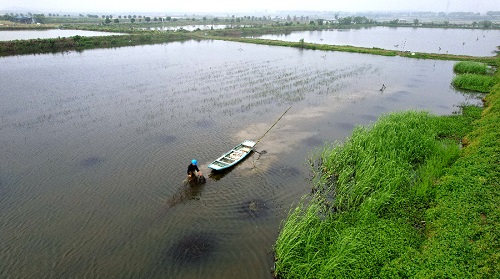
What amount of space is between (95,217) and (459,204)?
A: 49.4ft

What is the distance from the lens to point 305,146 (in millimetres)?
19469

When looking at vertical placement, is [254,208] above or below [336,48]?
below

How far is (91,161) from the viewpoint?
669 inches

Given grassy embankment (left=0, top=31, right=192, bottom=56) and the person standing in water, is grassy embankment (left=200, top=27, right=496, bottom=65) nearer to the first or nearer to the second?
grassy embankment (left=0, top=31, right=192, bottom=56)

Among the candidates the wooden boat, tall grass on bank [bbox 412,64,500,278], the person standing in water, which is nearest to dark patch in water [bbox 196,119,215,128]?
the wooden boat

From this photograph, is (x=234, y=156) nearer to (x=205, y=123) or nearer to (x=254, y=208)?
(x=254, y=208)

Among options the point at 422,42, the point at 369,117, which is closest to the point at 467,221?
the point at 369,117

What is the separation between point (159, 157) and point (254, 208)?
729 cm

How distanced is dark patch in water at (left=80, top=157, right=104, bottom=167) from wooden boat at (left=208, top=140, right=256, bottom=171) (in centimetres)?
671

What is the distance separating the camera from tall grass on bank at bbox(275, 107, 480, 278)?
9.62 meters

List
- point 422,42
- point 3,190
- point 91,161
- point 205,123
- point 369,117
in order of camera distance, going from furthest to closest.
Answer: point 422,42 < point 369,117 < point 205,123 < point 91,161 < point 3,190

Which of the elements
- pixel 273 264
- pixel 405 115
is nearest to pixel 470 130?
pixel 405 115

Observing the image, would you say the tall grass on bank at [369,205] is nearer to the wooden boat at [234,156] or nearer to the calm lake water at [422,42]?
the wooden boat at [234,156]

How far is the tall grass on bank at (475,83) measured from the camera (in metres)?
32.4
